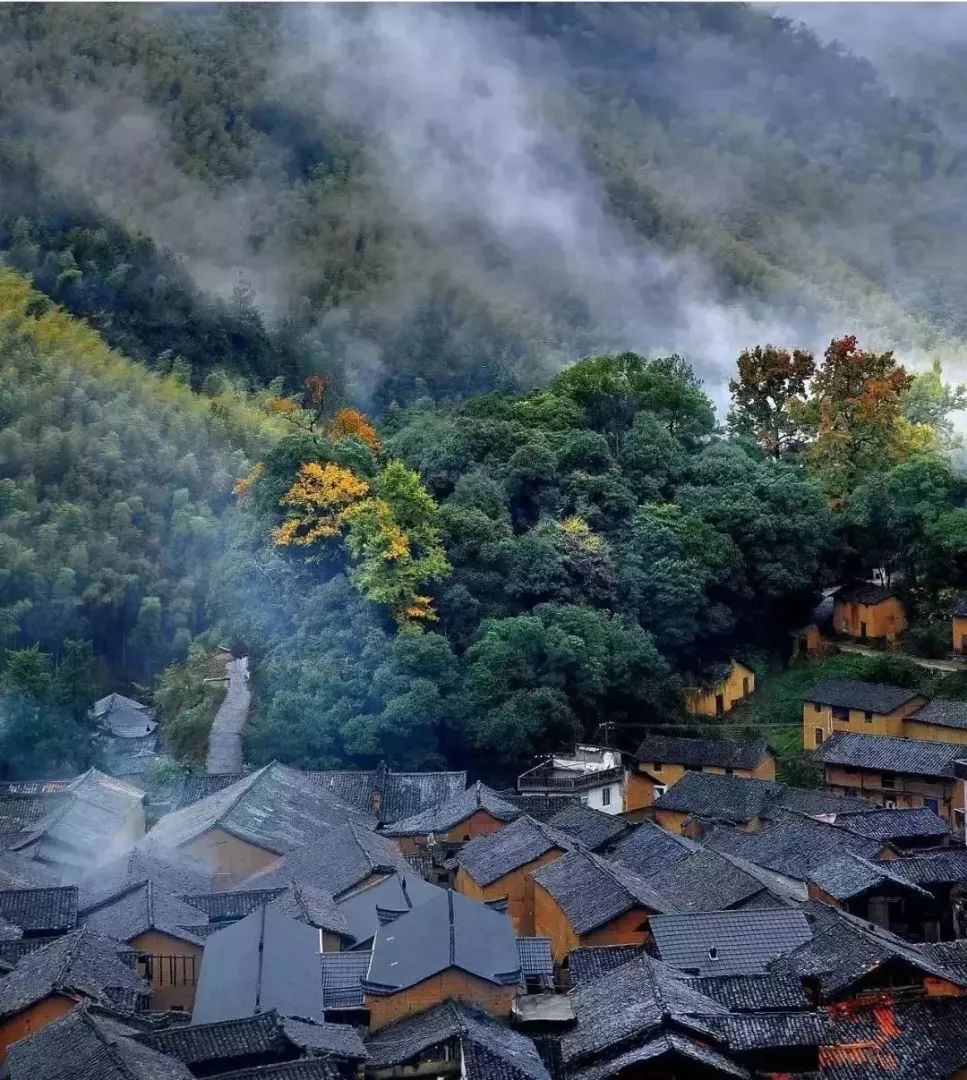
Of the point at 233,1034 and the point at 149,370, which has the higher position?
the point at 149,370

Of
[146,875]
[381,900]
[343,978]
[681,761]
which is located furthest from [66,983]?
[681,761]

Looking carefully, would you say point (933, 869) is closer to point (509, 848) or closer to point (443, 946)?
point (509, 848)

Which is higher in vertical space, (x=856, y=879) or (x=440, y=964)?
(x=856, y=879)

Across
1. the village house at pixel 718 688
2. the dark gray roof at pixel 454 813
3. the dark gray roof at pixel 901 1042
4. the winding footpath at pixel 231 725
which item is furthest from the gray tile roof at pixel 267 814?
the dark gray roof at pixel 901 1042


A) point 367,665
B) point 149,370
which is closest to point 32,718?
point 367,665

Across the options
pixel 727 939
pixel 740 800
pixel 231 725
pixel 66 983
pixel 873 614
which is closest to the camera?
pixel 66 983

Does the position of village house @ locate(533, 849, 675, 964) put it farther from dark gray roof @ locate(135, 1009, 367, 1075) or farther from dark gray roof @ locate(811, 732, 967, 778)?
dark gray roof @ locate(811, 732, 967, 778)

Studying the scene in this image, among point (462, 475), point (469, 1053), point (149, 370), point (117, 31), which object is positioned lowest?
point (469, 1053)

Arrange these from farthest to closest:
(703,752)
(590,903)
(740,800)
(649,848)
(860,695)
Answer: (860,695) → (703,752) → (740,800) → (649,848) → (590,903)

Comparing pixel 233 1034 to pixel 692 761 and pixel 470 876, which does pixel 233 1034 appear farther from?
pixel 692 761
